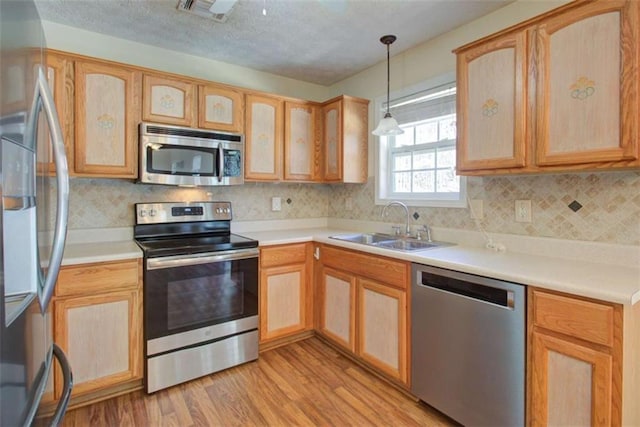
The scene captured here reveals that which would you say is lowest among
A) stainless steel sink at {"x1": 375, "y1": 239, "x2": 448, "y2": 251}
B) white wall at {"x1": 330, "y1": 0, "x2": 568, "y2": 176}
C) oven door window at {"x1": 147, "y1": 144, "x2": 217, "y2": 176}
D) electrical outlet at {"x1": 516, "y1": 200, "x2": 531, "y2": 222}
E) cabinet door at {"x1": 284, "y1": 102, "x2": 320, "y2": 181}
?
stainless steel sink at {"x1": 375, "y1": 239, "x2": 448, "y2": 251}

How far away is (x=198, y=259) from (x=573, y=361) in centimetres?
206

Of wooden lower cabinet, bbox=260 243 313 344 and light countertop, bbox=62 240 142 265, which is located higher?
light countertop, bbox=62 240 142 265

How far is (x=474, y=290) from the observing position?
1.67 m

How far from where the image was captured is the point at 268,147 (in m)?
2.93

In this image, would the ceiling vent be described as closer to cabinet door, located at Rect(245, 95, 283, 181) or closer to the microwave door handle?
cabinet door, located at Rect(245, 95, 283, 181)

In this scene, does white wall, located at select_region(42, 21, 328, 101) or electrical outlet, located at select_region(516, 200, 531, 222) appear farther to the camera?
white wall, located at select_region(42, 21, 328, 101)

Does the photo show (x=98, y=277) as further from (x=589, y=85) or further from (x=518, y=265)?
(x=589, y=85)

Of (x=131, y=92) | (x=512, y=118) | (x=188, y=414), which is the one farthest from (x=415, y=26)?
(x=188, y=414)

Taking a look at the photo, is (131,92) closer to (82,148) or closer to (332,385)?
(82,148)

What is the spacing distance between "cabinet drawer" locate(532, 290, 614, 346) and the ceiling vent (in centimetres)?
223

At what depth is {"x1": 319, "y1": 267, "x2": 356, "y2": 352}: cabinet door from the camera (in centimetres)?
246

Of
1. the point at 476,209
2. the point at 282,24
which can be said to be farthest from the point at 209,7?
the point at 476,209

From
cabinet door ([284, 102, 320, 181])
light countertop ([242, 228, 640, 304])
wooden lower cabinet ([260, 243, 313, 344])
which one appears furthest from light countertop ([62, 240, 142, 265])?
light countertop ([242, 228, 640, 304])

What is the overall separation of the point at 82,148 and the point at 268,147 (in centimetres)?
134
